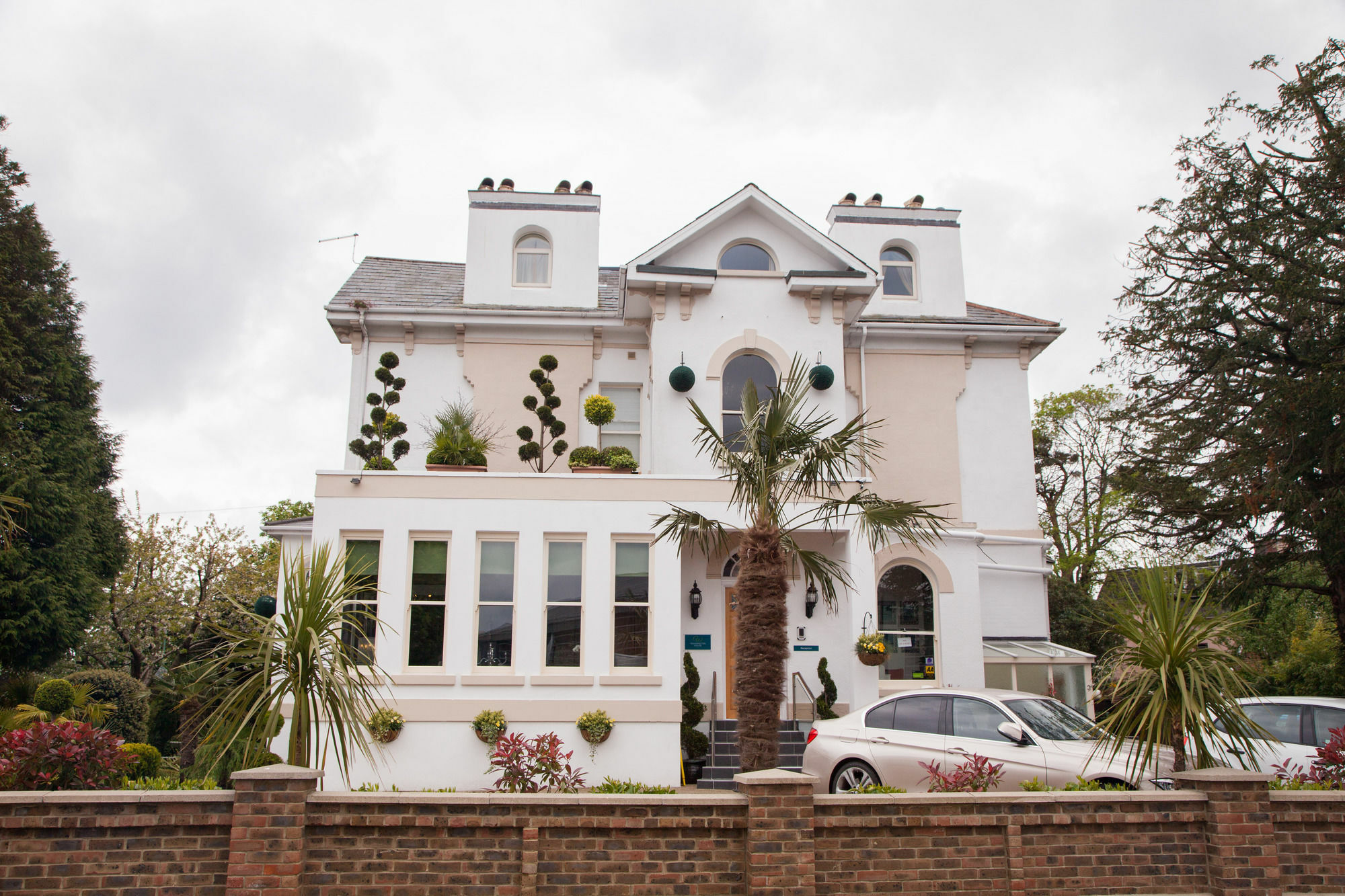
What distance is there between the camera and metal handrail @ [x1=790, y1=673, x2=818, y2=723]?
1449cm

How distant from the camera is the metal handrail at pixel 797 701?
47.5 feet

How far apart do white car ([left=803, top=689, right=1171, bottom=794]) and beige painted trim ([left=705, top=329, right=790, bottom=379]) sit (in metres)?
7.12

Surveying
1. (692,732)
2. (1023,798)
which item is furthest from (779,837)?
(692,732)

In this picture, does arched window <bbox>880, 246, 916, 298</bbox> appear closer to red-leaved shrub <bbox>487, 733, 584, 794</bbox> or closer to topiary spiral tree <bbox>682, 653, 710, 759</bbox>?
topiary spiral tree <bbox>682, 653, 710, 759</bbox>

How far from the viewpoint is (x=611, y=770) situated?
12.8m

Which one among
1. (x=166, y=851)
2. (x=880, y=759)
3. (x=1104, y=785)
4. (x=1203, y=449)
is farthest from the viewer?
(x=1203, y=449)

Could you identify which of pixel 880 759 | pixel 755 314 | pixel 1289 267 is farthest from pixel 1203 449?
pixel 880 759

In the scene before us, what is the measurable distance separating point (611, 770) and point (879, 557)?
6.13m

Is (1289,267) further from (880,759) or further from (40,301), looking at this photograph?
(40,301)

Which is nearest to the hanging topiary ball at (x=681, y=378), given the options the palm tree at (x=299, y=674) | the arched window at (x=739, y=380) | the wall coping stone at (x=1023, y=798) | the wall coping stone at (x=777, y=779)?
the arched window at (x=739, y=380)

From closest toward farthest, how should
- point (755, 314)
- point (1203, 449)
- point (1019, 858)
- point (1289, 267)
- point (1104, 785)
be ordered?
1. point (1019, 858)
2. point (1104, 785)
3. point (1289, 267)
4. point (1203, 449)
5. point (755, 314)

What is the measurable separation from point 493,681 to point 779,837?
6.94m

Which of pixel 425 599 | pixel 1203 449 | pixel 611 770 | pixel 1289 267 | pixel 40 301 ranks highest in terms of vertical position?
pixel 40 301

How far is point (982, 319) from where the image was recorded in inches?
769
